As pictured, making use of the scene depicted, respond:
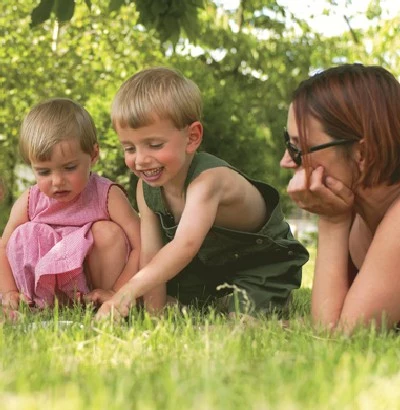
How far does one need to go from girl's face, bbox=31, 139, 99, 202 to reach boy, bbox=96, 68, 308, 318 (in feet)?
1.14

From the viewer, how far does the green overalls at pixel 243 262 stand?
14.1 feet

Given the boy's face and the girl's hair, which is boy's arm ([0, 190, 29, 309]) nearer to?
the boy's face

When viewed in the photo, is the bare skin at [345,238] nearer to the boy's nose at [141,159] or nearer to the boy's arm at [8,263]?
the boy's nose at [141,159]

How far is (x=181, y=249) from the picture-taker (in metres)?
3.68

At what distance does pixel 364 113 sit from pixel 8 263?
7.57 ft

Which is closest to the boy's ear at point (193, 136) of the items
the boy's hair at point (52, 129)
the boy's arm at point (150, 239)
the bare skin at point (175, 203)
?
the bare skin at point (175, 203)

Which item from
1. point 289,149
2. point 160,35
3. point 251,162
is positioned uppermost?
point 160,35

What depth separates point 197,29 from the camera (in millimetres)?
6691

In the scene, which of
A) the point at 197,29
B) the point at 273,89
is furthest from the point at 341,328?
the point at 273,89

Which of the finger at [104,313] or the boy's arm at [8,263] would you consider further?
the boy's arm at [8,263]

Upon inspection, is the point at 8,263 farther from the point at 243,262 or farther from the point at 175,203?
the point at 243,262

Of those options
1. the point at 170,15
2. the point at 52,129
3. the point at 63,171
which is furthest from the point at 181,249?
the point at 170,15

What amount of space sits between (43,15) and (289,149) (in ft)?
10.1

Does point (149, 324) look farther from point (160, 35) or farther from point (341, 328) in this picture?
point (160, 35)
